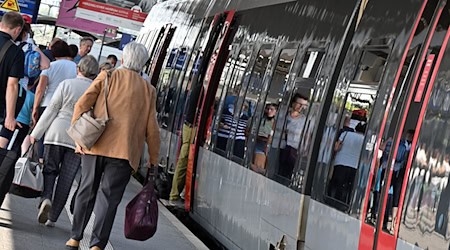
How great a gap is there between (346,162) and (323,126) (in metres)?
0.82

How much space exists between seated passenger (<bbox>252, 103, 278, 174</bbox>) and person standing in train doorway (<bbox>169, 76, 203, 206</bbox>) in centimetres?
330

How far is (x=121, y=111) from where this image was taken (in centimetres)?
903

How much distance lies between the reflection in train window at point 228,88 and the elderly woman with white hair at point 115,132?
2844mm

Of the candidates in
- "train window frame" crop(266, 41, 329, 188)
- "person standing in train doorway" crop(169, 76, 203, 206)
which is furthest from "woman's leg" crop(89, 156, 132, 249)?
"person standing in train doorway" crop(169, 76, 203, 206)

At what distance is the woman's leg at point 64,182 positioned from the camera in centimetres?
1051

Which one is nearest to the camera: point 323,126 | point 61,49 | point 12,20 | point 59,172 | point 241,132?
point 323,126

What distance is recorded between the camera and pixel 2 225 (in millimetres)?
10078

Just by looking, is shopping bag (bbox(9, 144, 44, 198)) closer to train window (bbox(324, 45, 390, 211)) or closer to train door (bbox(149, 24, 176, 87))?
train window (bbox(324, 45, 390, 211))

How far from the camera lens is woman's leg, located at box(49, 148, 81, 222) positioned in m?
10.5

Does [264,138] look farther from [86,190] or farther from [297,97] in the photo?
[86,190]

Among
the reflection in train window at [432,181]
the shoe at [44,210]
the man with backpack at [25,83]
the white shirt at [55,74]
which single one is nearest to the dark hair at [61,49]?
the white shirt at [55,74]

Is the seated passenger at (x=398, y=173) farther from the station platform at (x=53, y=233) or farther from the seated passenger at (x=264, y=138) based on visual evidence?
the station platform at (x=53, y=233)

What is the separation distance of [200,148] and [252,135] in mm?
2521

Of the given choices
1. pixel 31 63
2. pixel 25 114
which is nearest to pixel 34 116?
pixel 25 114
